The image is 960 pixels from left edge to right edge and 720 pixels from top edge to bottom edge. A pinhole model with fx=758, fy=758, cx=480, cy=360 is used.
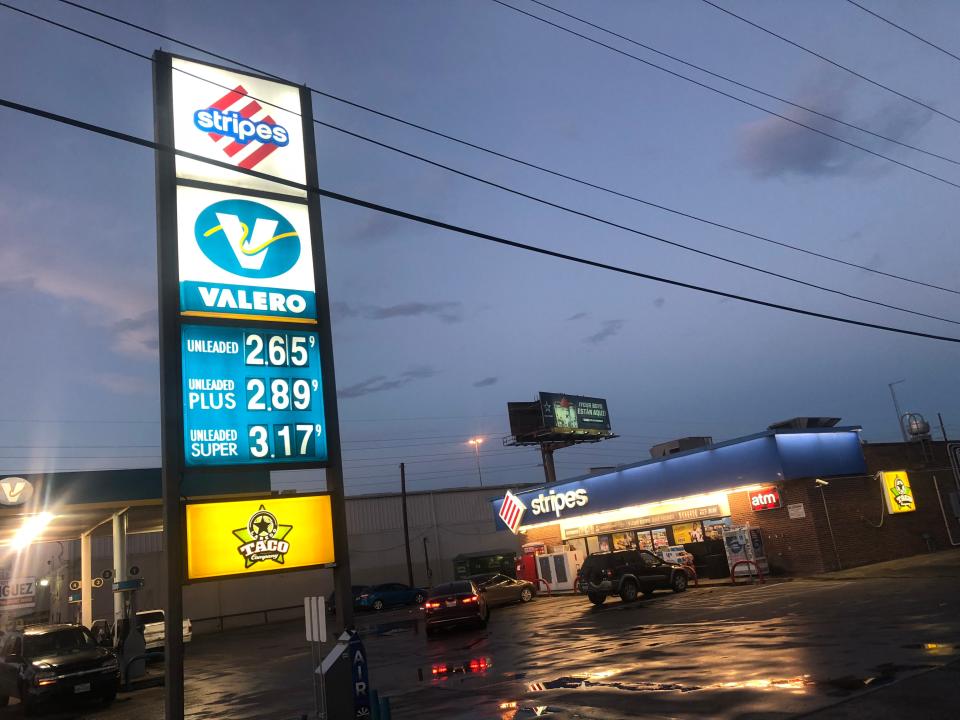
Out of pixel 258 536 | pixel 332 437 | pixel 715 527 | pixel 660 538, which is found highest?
pixel 332 437

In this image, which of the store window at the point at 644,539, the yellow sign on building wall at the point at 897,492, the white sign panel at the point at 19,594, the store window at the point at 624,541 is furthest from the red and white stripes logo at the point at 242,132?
the white sign panel at the point at 19,594

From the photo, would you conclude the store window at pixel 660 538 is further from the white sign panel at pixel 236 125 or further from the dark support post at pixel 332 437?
the white sign panel at pixel 236 125

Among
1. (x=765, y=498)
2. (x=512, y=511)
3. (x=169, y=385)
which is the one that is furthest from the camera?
(x=512, y=511)

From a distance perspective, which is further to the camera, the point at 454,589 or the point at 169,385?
the point at 454,589

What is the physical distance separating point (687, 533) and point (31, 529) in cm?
2579

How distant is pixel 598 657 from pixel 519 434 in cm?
5195

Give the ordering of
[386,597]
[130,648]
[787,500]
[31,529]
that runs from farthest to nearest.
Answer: [386,597], [31,529], [787,500], [130,648]

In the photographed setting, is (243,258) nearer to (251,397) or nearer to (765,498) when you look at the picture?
(251,397)

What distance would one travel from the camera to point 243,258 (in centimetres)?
1237

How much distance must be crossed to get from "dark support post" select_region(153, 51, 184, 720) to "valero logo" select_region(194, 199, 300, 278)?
60 cm

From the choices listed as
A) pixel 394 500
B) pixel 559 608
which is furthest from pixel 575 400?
pixel 559 608

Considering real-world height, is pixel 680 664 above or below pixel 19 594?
below

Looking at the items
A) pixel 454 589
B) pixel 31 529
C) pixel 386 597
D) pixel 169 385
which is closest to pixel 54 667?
pixel 169 385

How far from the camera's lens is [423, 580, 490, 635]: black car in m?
23.5
